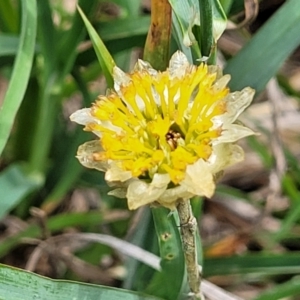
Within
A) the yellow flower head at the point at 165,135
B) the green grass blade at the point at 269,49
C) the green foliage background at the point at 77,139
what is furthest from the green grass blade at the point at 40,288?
the green grass blade at the point at 269,49

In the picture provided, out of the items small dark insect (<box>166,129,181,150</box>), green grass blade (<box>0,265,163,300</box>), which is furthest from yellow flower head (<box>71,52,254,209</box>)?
green grass blade (<box>0,265,163,300</box>)

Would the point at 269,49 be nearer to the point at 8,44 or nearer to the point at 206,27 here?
the point at 206,27

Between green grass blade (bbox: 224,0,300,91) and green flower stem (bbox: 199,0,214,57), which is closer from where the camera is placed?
green flower stem (bbox: 199,0,214,57)

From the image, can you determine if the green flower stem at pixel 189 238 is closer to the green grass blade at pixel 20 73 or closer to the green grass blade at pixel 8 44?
the green grass blade at pixel 20 73

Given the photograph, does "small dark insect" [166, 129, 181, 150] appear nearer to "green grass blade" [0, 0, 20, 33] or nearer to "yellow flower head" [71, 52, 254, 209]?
"yellow flower head" [71, 52, 254, 209]

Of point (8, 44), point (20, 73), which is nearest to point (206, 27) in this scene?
point (20, 73)

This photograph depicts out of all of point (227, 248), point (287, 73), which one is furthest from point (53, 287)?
point (287, 73)
